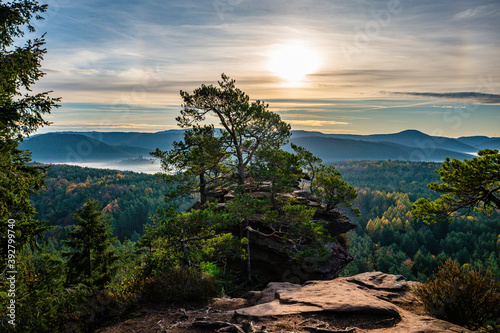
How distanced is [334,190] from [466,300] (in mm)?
13550

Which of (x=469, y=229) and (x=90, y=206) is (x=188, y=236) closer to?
(x=90, y=206)

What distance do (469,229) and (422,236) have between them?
764 inches

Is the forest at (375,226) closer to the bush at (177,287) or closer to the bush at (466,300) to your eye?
the bush at (466,300)

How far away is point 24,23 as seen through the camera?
7.52 m

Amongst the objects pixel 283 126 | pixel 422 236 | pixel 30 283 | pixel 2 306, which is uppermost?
pixel 283 126

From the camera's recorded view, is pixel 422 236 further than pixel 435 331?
Yes

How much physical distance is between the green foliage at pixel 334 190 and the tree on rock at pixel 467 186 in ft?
30.8

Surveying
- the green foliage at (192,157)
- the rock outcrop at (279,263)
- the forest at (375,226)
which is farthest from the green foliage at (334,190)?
the forest at (375,226)

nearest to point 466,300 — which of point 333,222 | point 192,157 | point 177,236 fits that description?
point 177,236

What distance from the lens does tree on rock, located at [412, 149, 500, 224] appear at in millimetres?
8281

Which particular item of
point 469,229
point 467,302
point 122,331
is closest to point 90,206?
point 122,331

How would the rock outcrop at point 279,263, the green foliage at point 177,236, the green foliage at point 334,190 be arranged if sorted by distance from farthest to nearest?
the green foliage at point 334,190
the rock outcrop at point 279,263
the green foliage at point 177,236

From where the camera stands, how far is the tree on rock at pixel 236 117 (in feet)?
59.3

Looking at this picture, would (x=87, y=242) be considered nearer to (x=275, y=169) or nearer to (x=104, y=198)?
(x=275, y=169)
